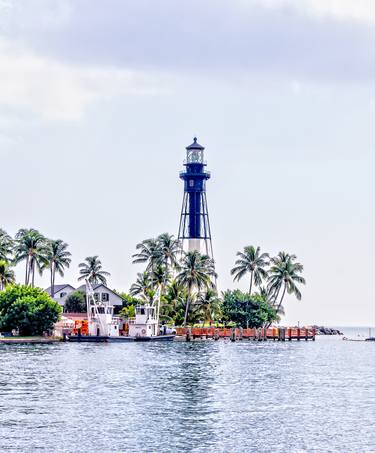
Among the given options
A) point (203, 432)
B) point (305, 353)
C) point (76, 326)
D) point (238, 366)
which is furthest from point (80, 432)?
point (76, 326)

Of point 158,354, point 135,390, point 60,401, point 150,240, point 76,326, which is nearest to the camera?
point 60,401

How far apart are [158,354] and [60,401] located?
57988 mm

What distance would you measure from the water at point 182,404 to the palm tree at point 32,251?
59800 millimetres

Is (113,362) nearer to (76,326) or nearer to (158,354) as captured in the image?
(158,354)

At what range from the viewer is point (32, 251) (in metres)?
177

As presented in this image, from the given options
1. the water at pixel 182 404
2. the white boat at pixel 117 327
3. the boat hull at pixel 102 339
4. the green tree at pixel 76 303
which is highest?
the green tree at pixel 76 303

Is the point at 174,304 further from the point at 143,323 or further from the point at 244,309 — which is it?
the point at 143,323

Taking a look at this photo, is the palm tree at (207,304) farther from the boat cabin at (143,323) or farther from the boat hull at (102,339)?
the boat hull at (102,339)

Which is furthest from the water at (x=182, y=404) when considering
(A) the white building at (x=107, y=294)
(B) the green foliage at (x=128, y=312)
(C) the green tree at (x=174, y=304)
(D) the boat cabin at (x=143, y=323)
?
(A) the white building at (x=107, y=294)

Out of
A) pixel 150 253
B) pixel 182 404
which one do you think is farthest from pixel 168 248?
pixel 182 404

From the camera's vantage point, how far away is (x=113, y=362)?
357 feet

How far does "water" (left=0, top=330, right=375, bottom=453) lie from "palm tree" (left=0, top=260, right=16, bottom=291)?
5667 centimetres

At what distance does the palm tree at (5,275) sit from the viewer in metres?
174

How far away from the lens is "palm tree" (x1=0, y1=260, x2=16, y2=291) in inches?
6841
